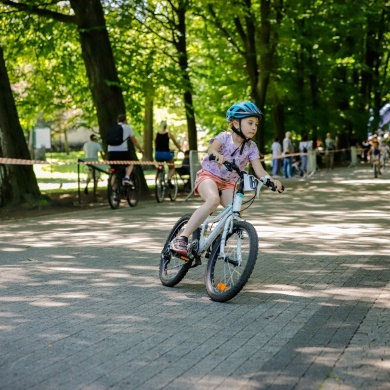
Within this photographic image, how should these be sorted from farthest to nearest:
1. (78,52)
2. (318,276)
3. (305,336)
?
(78,52) < (318,276) < (305,336)

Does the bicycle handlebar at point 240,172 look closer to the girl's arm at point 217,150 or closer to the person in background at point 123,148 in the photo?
the girl's arm at point 217,150

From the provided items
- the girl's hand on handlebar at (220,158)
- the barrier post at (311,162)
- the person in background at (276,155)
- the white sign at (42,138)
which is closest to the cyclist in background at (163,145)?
the white sign at (42,138)

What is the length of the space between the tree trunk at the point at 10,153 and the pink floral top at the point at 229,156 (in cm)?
1156

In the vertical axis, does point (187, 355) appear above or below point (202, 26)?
below

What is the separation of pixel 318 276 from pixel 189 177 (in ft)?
56.4

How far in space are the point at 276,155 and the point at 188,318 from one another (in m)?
31.7

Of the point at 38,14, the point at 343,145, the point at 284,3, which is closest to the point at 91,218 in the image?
the point at 38,14

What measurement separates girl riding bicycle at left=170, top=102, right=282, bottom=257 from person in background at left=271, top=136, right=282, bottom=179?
2864 centimetres

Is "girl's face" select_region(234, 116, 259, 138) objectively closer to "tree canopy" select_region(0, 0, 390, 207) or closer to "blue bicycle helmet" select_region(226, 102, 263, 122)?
"blue bicycle helmet" select_region(226, 102, 263, 122)

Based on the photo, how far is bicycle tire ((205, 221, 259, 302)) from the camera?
25.4 ft

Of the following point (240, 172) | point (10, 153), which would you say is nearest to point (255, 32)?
point (10, 153)

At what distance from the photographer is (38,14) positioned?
76.6 ft

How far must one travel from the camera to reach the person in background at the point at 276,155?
1524 inches

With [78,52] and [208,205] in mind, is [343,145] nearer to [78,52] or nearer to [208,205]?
[78,52]
